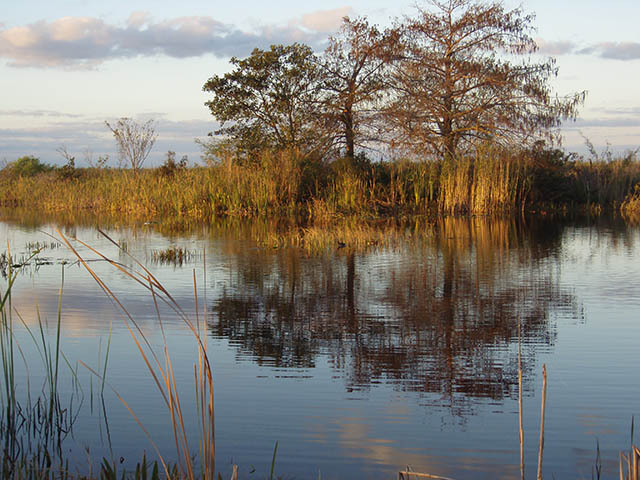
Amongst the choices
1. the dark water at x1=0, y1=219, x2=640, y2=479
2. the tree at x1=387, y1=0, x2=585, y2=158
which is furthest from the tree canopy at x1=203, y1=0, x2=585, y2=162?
the dark water at x1=0, y1=219, x2=640, y2=479

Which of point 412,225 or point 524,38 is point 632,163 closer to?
point 524,38

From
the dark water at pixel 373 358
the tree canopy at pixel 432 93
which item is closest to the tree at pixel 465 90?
the tree canopy at pixel 432 93

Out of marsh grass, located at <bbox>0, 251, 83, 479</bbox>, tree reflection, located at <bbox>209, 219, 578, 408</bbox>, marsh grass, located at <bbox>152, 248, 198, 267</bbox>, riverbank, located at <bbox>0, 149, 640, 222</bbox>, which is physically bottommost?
marsh grass, located at <bbox>0, 251, 83, 479</bbox>

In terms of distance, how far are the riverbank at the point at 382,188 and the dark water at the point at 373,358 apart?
11147 mm

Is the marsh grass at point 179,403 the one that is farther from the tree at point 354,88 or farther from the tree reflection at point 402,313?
the tree at point 354,88

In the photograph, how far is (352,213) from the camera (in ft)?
71.3

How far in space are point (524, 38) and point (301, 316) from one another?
67.7ft

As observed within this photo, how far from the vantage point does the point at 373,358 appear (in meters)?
5.22

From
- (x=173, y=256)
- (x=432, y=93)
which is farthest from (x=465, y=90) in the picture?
(x=173, y=256)

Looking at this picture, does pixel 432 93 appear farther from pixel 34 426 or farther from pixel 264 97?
pixel 34 426

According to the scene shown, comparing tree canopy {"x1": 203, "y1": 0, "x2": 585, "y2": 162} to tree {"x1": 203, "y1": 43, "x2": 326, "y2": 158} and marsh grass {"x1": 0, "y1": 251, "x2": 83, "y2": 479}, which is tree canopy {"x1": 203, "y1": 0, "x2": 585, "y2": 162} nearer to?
tree {"x1": 203, "y1": 43, "x2": 326, "y2": 158}

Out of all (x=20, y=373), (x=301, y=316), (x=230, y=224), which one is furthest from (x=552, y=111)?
(x=20, y=373)

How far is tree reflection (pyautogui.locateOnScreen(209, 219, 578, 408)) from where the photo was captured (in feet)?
16.2

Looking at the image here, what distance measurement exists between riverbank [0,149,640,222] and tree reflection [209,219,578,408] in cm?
965
